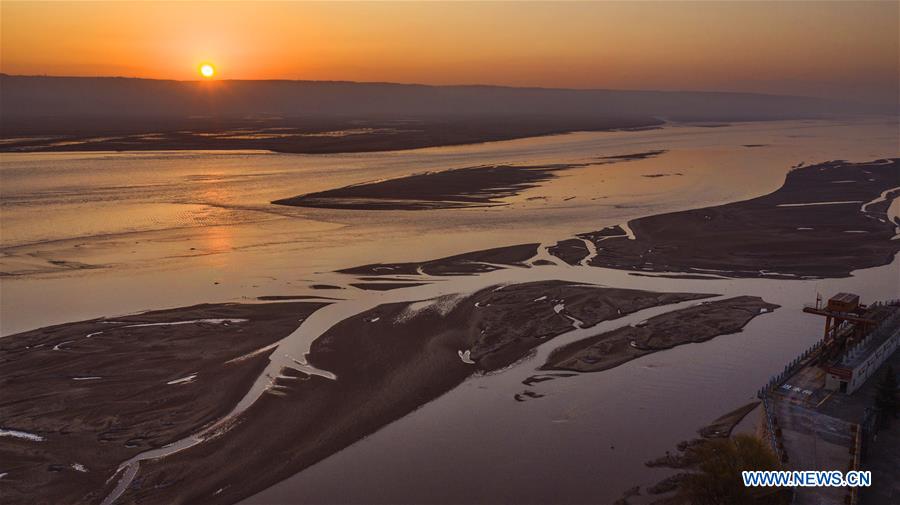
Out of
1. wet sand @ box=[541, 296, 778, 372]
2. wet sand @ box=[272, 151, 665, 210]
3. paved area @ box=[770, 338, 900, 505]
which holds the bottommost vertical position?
paved area @ box=[770, 338, 900, 505]

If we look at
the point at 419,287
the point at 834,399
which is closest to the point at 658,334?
the point at 834,399

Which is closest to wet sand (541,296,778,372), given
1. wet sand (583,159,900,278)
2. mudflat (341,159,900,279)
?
mudflat (341,159,900,279)

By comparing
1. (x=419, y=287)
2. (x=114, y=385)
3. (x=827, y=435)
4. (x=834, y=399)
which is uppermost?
(x=419, y=287)

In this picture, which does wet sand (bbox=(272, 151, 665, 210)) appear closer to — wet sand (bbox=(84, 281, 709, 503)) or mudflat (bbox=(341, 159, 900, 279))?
mudflat (bbox=(341, 159, 900, 279))

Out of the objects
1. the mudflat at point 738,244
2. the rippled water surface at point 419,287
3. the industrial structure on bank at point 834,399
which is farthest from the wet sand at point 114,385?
the industrial structure on bank at point 834,399

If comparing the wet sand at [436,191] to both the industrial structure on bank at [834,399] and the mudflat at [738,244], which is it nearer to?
the mudflat at [738,244]

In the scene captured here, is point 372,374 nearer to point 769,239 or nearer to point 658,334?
point 658,334

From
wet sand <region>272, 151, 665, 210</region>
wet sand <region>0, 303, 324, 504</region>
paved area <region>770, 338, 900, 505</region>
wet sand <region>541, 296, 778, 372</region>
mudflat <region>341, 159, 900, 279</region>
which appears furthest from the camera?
wet sand <region>272, 151, 665, 210</region>
